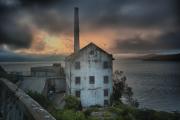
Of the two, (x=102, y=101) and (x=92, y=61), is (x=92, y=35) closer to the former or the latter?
(x=92, y=61)

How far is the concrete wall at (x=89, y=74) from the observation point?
87.1ft

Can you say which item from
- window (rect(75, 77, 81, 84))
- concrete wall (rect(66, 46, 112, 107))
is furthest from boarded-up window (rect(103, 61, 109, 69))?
window (rect(75, 77, 81, 84))

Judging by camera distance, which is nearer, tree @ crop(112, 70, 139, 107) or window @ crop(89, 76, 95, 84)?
window @ crop(89, 76, 95, 84)

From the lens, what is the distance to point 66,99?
77.7 ft

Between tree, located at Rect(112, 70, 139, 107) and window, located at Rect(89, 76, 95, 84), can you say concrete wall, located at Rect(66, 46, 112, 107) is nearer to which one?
window, located at Rect(89, 76, 95, 84)

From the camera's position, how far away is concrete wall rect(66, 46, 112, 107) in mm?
26562

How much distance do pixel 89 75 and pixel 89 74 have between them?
0.14 m

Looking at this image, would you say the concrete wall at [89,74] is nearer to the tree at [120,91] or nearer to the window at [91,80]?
the window at [91,80]

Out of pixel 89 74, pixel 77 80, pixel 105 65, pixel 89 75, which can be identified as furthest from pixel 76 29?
pixel 77 80

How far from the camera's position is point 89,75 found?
2703 cm

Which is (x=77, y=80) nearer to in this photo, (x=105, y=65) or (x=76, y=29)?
(x=105, y=65)

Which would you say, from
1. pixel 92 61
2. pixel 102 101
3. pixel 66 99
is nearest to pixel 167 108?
pixel 102 101

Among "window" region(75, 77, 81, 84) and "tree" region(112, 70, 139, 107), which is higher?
"window" region(75, 77, 81, 84)

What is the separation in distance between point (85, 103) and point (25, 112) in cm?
2150
